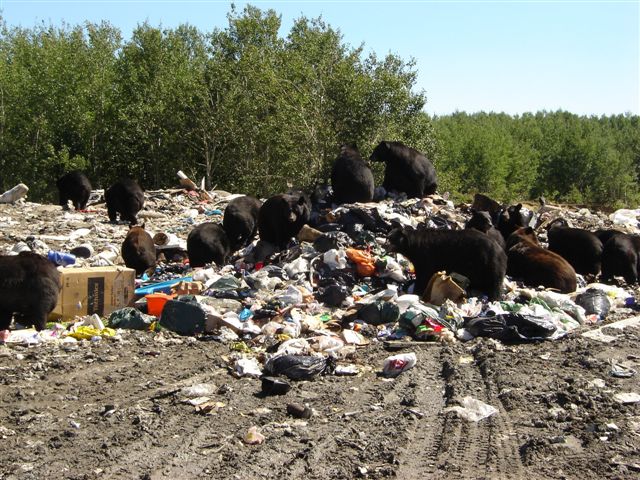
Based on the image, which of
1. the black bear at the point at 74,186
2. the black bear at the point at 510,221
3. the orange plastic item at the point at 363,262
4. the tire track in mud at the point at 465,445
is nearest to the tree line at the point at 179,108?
the black bear at the point at 74,186

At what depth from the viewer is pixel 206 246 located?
1301cm

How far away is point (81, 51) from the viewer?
42500 millimetres

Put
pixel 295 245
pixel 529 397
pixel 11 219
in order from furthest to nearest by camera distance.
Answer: pixel 11 219, pixel 295 245, pixel 529 397

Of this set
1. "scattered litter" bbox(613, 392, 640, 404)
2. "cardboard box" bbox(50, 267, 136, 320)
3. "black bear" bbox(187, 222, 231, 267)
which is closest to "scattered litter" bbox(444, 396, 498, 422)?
"scattered litter" bbox(613, 392, 640, 404)

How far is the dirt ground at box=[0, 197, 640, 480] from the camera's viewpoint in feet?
16.2

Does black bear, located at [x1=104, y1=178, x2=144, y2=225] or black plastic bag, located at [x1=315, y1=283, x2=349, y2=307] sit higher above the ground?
black bear, located at [x1=104, y1=178, x2=144, y2=225]

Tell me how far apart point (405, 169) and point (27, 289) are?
31.3ft

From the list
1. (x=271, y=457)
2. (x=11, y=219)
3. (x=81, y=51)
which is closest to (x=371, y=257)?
(x=271, y=457)

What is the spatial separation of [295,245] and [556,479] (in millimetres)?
9043

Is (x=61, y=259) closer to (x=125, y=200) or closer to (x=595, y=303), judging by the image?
(x=125, y=200)

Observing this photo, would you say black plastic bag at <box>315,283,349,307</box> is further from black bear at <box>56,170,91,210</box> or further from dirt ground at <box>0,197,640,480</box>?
black bear at <box>56,170,91,210</box>

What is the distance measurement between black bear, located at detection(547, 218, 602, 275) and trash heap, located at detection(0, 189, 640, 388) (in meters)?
0.50

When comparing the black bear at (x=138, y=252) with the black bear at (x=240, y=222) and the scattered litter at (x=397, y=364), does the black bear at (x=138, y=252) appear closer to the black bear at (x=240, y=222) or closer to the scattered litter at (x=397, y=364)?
the black bear at (x=240, y=222)

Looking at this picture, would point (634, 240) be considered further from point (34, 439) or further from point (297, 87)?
point (297, 87)
